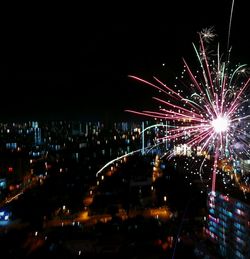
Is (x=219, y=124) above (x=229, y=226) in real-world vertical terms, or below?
above

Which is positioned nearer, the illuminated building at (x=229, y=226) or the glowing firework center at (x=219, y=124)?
the illuminated building at (x=229, y=226)

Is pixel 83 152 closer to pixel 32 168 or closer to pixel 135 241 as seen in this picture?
pixel 32 168

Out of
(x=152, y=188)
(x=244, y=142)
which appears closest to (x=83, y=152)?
(x=152, y=188)

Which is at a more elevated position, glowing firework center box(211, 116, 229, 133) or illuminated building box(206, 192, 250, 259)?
glowing firework center box(211, 116, 229, 133)

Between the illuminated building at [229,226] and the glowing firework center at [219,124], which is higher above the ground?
the glowing firework center at [219,124]

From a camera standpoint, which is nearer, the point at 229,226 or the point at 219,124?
the point at 229,226

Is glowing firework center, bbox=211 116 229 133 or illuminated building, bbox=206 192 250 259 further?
glowing firework center, bbox=211 116 229 133
